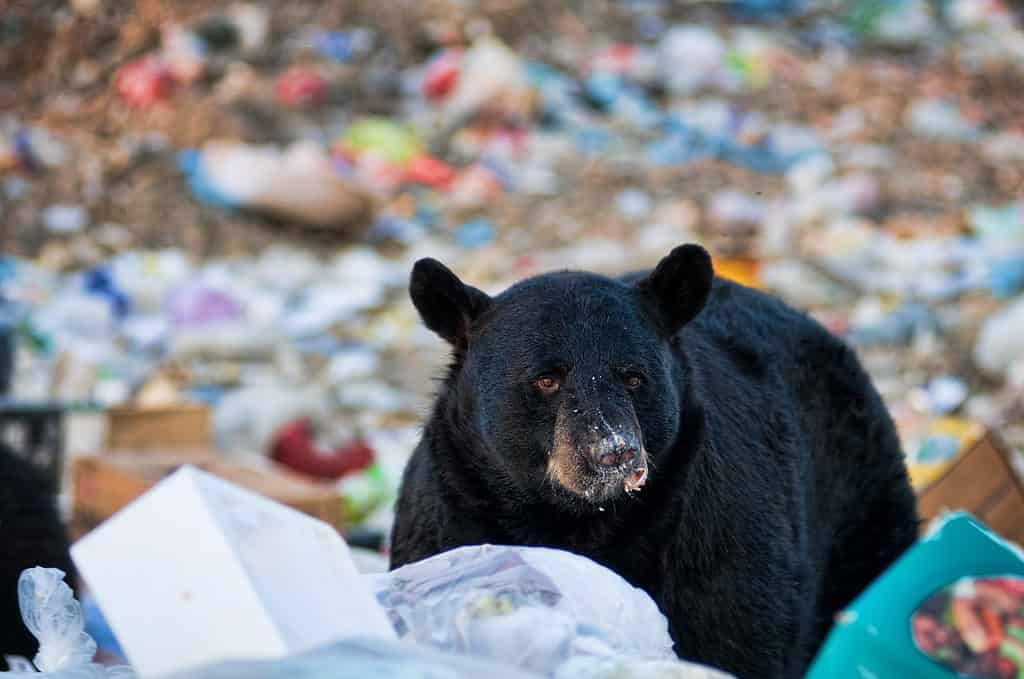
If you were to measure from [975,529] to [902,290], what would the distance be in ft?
21.5

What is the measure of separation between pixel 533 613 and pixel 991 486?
2.10 meters

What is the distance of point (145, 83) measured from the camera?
11781mm

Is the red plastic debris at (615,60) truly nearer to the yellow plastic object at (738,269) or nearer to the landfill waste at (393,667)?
the yellow plastic object at (738,269)

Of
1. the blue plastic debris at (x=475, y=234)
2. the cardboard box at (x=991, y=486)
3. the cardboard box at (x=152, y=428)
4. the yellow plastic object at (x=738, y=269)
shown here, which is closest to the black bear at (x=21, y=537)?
the cardboard box at (x=152, y=428)

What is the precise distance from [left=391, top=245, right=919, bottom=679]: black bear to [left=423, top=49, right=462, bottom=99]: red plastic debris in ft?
29.8

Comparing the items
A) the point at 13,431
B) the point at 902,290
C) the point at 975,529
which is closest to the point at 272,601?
the point at 975,529

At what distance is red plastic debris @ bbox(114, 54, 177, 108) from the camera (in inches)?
463

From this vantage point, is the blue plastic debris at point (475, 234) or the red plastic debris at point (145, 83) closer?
the blue plastic debris at point (475, 234)

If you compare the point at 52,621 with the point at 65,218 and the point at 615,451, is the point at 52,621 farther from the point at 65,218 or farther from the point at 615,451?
the point at 65,218

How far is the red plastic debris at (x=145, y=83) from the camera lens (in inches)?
463

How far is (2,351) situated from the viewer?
19.9 ft

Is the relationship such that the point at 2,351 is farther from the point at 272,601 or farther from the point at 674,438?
the point at 272,601

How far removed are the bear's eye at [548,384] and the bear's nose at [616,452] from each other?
194mm

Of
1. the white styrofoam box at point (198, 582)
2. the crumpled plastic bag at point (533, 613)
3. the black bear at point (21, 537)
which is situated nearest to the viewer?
the white styrofoam box at point (198, 582)
